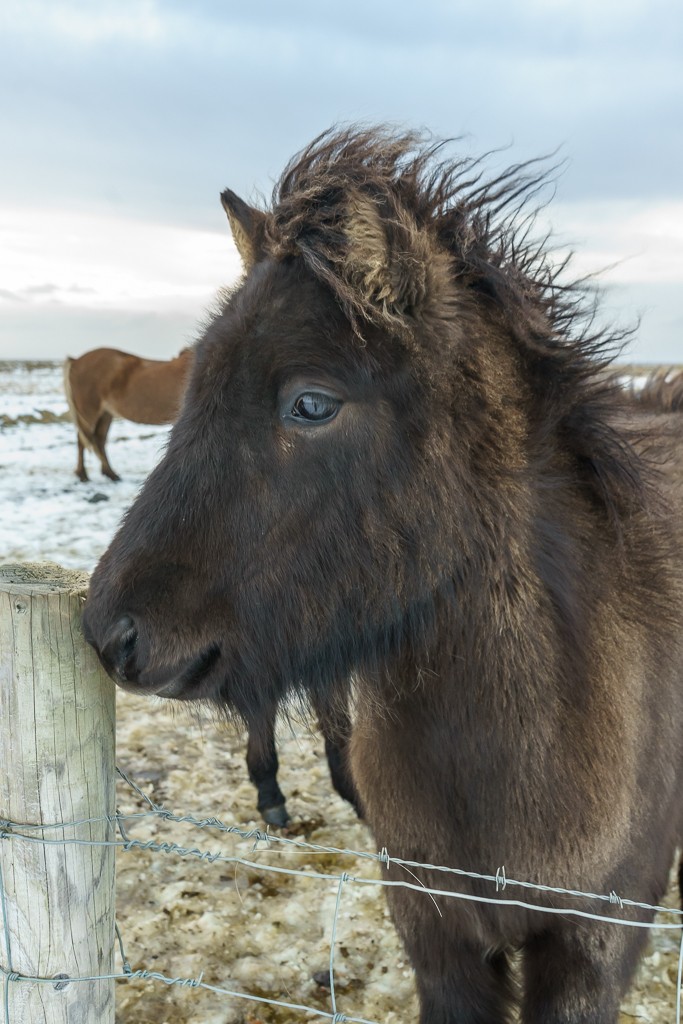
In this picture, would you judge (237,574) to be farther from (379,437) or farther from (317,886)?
(317,886)

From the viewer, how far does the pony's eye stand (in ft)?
5.19

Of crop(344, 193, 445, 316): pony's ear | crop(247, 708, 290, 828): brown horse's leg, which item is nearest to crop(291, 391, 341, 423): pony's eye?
crop(344, 193, 445, 316): pony's ear

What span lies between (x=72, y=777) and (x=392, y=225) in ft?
4.54

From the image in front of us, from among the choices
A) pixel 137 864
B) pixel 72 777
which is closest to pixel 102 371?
pixel 137 864

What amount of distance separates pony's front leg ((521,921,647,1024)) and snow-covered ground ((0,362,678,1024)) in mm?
890

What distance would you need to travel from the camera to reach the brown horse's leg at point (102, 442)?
12.0 meters

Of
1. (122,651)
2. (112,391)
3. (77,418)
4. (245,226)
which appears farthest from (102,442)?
(122,651)

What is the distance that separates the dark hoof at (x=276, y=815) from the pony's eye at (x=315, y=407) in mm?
2788

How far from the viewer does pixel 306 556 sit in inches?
63.6

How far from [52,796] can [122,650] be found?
41 cm

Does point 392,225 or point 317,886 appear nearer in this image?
point 392,225

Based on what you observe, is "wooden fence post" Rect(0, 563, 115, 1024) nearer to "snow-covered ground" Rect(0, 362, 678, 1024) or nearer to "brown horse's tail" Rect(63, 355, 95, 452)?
"snow-covered ground" Rect(0, 362, 678, 1024)

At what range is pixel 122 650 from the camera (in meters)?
1.55

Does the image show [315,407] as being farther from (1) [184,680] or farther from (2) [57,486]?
(2) [57,486]
